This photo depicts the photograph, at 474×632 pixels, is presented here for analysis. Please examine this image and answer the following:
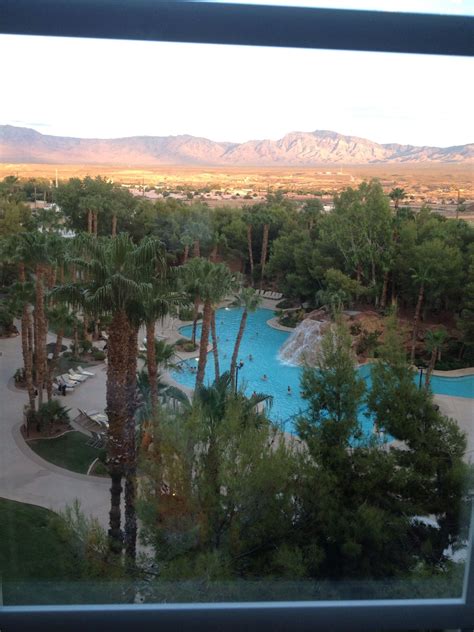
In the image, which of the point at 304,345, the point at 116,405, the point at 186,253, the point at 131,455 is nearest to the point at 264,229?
the point at 186,253

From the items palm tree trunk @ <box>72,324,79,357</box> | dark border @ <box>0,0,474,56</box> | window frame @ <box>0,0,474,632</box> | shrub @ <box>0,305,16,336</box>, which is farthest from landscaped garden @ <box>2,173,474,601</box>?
dark border @ <box>0,0,474,56</box>

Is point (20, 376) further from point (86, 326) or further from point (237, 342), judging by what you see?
point (237, 342)

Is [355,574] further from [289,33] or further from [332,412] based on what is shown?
[289,33]

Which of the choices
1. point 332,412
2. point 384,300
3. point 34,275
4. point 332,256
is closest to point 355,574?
point 332,412

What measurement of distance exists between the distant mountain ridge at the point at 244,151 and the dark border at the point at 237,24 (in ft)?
3.45

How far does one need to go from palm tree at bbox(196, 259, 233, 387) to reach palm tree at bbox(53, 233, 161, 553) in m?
0.26

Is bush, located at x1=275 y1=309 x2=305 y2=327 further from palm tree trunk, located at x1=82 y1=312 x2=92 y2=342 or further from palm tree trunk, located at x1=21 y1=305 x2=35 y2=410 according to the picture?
palm tree trunk, located at x1=21 y1=305 x2=35 y2=410

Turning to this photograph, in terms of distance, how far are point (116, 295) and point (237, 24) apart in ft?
5.64

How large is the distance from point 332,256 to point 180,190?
999 millimetres

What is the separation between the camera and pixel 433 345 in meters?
2.70

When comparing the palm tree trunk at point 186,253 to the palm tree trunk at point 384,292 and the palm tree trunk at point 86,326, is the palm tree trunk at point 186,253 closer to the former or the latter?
the palm tree trunk at point 86,326

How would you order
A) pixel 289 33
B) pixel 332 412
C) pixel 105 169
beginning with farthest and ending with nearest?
pixel 332 412
pixel 105 169
pixel 289 33

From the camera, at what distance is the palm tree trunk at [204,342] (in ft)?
9.80

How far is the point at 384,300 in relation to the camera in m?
3.04
